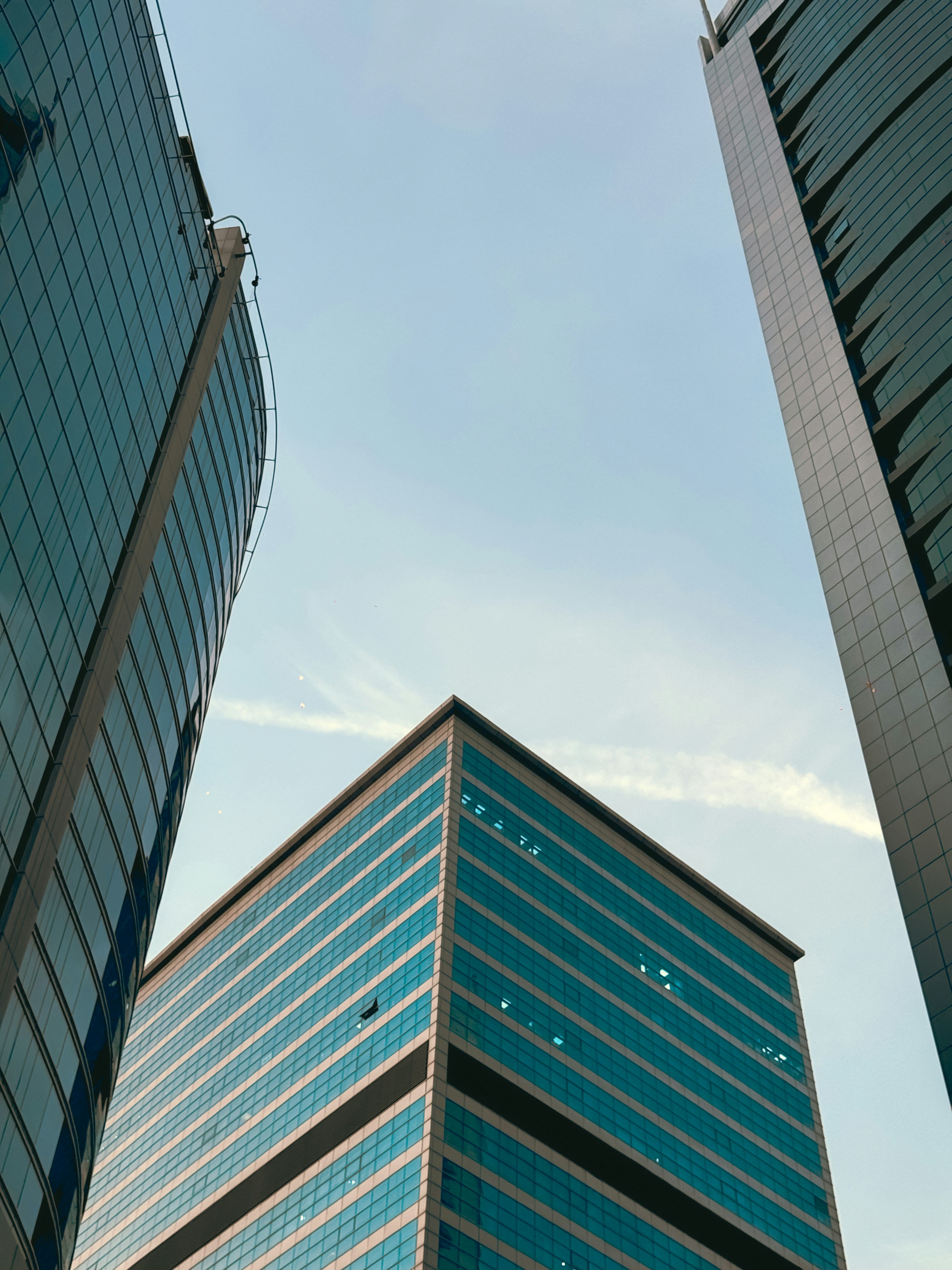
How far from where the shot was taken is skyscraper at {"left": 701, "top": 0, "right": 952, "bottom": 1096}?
4703cm

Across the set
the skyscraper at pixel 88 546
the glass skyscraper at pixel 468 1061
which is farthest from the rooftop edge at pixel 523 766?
the skyscraper at pixel 88 546

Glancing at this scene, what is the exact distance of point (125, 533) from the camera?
2235 inches

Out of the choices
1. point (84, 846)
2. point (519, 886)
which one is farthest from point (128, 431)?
point (519, 886)

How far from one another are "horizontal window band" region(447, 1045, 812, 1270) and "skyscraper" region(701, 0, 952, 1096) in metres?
45.8

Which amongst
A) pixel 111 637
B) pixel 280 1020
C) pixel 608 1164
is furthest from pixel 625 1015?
pixel 111 637

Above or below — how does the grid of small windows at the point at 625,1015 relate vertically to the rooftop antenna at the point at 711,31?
below

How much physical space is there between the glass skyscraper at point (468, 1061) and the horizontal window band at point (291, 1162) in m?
0.25

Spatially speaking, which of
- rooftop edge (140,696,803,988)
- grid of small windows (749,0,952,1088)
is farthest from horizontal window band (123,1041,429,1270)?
grid of small windows (749,0,952,1088)

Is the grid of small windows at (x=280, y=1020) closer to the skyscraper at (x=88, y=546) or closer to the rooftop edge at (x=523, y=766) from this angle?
the rooftop edge at (x=523, y=766)

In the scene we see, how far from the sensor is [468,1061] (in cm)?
8681

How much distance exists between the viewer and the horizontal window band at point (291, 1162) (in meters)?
86.2

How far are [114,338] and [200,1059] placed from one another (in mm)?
80636

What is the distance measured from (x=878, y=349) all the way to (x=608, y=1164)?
195 ft

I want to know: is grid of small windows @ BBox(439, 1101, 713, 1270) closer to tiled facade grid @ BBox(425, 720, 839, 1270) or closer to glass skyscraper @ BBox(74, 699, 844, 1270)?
glass skyscraper @ BBox(74, 699, 844, 1270)
